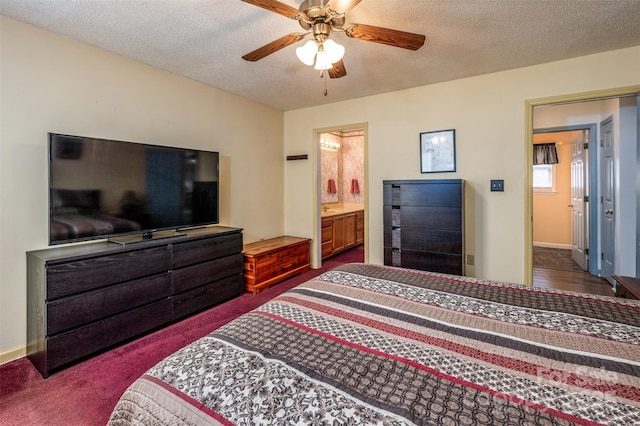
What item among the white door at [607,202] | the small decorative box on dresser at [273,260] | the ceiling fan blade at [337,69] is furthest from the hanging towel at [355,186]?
the ceiling fan blade at [337,69]

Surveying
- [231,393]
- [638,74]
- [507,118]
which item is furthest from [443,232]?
[231,393]

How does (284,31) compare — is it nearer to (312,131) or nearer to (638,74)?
(312,131)

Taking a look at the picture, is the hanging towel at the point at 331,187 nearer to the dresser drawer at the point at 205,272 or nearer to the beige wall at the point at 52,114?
the beige wall at the point at 52,114

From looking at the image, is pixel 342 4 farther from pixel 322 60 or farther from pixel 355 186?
pixel 355 186

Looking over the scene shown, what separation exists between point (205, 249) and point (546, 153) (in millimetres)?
6614

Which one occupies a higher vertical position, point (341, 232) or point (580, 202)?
point (580, 202)

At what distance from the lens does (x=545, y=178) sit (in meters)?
6.16

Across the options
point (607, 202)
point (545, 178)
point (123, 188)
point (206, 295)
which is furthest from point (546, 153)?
point (123, 188)

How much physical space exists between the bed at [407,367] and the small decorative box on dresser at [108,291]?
5.07ft

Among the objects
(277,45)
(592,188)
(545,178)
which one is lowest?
(592,188)

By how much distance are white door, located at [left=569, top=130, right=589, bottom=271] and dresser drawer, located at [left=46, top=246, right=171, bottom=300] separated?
5.56 m

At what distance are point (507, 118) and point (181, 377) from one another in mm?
3718

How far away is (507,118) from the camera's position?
10.6ft

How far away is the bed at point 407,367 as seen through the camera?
0.79 meters
